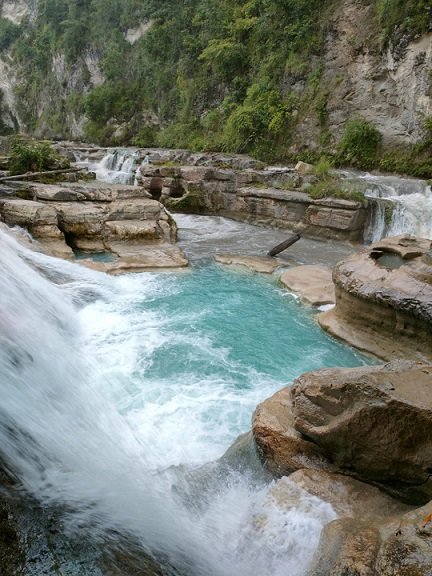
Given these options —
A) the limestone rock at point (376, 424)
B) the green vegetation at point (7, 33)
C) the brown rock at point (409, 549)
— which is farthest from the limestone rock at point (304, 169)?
the green vegetation at point (7, 33)

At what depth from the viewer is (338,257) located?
35.3 feet

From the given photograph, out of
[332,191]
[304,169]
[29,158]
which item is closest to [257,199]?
[304,169]

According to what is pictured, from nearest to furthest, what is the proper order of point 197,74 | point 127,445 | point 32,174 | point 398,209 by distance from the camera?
point 127,445 → point 398,209 → point 32,174 → point 197,74

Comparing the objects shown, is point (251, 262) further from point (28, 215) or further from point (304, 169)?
point (304, 169)

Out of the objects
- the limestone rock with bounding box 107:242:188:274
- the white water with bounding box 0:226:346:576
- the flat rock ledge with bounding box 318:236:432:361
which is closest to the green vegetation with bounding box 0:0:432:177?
the flat rock ledge with bounding box 318:236:432:361

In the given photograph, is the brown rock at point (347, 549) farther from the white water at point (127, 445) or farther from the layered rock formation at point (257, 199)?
the layered rock formation at point (257, 199)

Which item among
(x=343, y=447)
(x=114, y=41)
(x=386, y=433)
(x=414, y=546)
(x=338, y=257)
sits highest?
(x=114, y=41)

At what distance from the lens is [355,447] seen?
319 cm

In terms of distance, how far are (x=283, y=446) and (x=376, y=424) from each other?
816 mm

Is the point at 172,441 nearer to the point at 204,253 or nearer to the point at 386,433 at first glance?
the point at 386,433

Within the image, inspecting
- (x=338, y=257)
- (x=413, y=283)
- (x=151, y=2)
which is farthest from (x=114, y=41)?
(x=413, y=283)

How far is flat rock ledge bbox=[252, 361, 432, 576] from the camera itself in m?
2.90

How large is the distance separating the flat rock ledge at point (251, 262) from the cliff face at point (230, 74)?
869cm

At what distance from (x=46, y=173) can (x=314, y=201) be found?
303 inches
